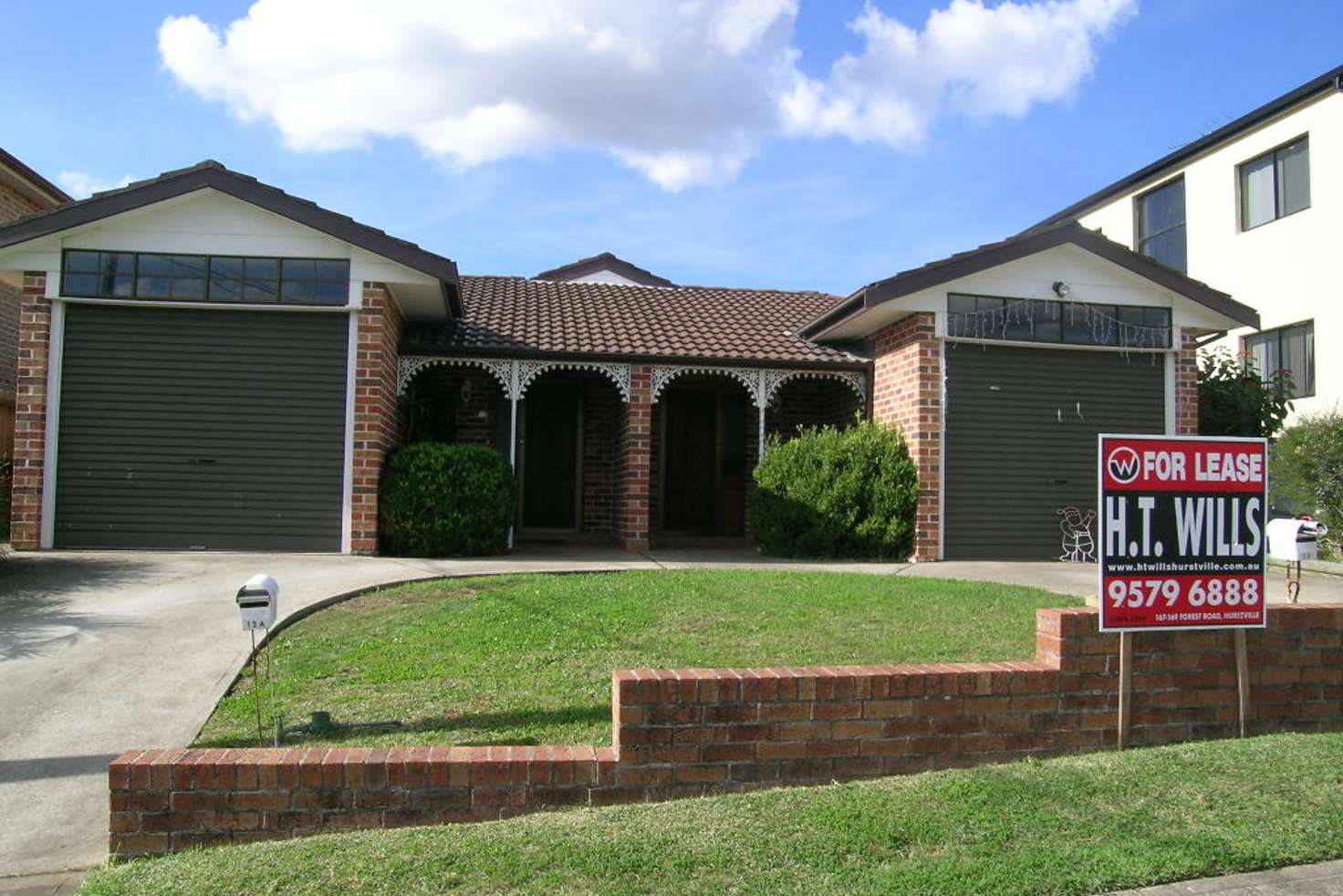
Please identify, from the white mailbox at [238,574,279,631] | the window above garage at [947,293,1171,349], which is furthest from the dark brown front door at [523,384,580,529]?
the white mailbox at [238,574,279,631]

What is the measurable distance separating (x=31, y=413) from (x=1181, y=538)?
12061 mm

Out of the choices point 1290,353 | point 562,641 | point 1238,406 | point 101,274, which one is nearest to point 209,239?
point 101,274

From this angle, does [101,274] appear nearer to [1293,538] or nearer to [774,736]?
[774,736]

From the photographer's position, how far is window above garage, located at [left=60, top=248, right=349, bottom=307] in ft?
39.6

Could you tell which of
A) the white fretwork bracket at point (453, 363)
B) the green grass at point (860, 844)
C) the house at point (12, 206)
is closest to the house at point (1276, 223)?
the white fretwork bracket at point (453, 363)

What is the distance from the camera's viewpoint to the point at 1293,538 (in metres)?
6.63

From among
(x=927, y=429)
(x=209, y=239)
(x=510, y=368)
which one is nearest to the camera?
(x=209, y=239)

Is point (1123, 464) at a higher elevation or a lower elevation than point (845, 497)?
higher

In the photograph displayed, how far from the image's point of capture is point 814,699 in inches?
179

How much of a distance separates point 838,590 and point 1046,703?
166 inches

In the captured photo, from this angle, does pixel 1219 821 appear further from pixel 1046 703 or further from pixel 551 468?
pixel 551 468

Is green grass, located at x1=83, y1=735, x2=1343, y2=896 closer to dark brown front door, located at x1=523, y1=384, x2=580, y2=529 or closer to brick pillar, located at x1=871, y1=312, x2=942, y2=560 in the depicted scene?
brick pillar, located at x1=871, y1=312, x2=942, y2=560

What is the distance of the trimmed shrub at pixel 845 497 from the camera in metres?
12.9

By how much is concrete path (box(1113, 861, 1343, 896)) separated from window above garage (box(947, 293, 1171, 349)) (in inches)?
396
